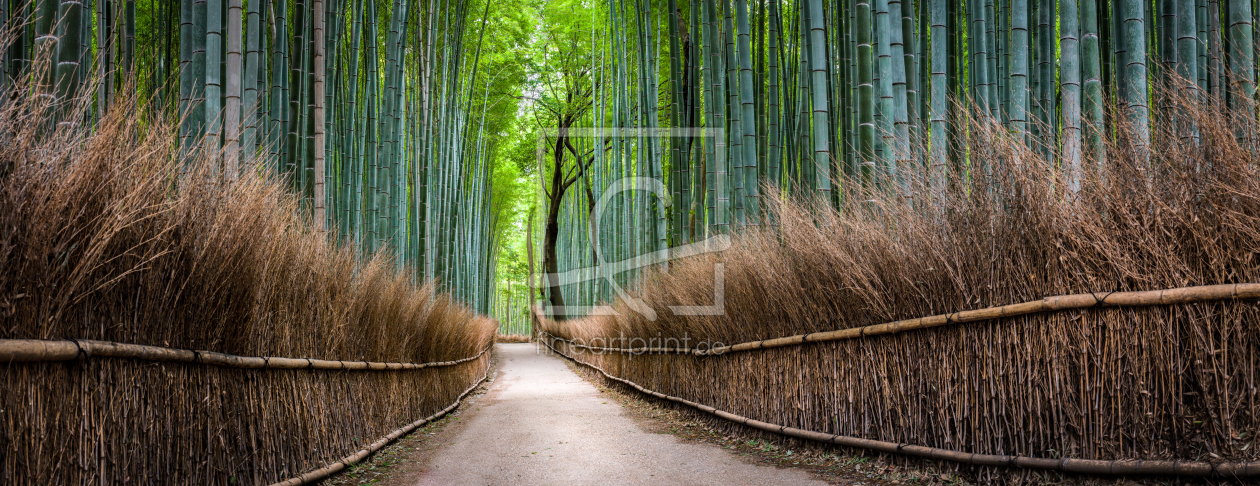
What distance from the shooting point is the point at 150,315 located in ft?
8.38

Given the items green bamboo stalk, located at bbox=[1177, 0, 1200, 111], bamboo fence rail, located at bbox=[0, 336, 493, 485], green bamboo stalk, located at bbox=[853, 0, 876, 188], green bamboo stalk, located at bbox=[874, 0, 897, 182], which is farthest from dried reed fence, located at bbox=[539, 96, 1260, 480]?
bamboo fence rail, located at bbox=[0, 336, 493, 485]

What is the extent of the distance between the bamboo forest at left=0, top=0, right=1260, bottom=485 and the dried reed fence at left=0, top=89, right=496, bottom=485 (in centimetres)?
1

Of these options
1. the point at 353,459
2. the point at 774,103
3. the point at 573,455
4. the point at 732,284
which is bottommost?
the point at 573,455

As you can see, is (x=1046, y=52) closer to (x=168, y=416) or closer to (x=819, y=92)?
(x=819, y=92)

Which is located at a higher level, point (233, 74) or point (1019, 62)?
point (1019, 62)

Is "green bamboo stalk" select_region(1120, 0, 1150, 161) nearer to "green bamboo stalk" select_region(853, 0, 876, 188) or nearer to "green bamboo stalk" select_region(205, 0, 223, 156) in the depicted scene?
A: "green bamboo stalk" select_region(853, 0, 876, 188)

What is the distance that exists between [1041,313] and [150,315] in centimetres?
311

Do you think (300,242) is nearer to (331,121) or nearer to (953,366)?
(953,366)

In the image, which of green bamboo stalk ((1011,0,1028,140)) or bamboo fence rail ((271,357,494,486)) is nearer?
bamboo fence rail ((271,357,494,486))

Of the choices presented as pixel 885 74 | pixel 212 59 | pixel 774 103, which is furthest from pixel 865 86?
pixel 212 59

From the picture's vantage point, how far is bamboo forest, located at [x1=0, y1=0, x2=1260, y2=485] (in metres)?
2.35

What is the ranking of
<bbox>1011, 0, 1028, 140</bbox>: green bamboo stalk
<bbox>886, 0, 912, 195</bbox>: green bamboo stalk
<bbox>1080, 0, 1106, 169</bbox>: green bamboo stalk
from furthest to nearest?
<bbox>886, 0, 912, 195</bbox>: green bamboo stalk, <bbox>1011, 0, 1028, 140</bbox>: green bamboo stalk, <bbox>1080, 0, 1106, 169</bbox>: green bamboo stalk

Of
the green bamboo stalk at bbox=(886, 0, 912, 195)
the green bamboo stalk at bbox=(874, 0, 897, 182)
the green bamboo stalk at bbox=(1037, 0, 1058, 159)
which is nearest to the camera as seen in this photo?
the green bamboo stalk at bbox=(886, 0, 912, 195)

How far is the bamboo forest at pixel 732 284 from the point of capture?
2348mm
